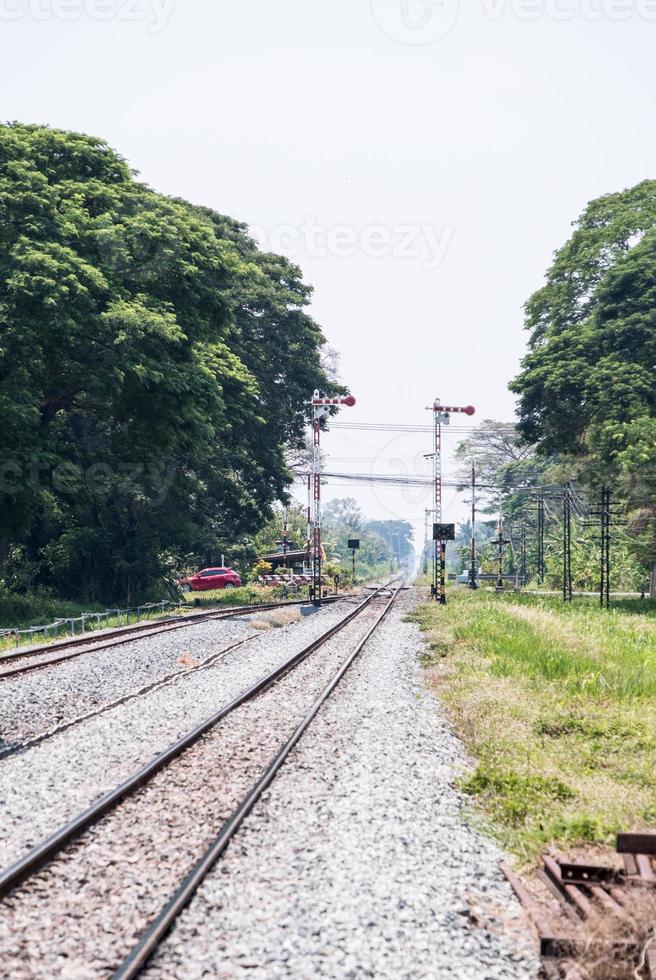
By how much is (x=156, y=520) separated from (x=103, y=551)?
150 inches

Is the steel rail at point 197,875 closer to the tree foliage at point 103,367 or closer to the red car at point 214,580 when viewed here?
the tree foliage at point 103,367

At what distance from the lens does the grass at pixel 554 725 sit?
7.75 meters

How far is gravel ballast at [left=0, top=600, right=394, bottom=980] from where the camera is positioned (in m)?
5.25

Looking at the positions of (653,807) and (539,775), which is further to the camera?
(539,775)

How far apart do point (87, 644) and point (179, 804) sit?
46.2 feet

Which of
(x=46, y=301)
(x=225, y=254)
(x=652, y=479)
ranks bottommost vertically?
(x=652, y=479)

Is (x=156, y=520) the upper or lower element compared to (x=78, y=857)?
upper

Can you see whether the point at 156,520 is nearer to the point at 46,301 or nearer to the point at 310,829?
the point at 46,301

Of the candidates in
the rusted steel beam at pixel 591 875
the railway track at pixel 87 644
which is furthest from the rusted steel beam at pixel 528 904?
the railway track at pixel 87 644

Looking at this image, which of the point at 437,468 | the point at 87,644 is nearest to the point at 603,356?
the point at 437,468

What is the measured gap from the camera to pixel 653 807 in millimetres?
7738

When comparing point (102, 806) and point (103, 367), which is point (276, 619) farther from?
point (102, 806)

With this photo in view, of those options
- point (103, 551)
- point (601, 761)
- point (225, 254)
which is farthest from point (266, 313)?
point (601, 761)

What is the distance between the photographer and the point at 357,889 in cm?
616
